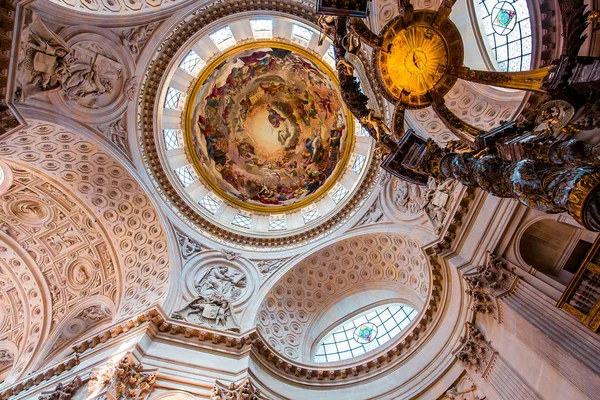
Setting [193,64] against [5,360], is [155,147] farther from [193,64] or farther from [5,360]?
[5,360]

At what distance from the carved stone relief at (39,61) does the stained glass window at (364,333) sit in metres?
12.2

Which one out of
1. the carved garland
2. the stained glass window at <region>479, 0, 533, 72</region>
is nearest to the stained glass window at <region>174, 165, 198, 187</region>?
the carved garland

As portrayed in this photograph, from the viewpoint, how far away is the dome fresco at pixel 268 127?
17750 millimetres

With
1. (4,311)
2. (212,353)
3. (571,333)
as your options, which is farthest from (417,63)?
(4,311)

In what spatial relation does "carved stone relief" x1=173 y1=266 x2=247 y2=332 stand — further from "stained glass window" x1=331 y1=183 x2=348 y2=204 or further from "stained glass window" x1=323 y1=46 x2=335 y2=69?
"stained glass window" x1=323 y1=46 x2=335 y2=69

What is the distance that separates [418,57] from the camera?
26.5 feet

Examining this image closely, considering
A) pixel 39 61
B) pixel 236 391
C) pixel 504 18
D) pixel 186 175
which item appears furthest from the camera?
pixel 186 175

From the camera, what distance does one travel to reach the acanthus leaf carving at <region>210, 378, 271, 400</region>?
8.59 m

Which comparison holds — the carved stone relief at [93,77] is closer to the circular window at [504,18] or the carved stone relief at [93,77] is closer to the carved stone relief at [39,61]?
the carved stone relief at [39,61]

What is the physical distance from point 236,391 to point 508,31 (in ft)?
41.3

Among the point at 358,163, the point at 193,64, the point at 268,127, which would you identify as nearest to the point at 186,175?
the point at 193,64

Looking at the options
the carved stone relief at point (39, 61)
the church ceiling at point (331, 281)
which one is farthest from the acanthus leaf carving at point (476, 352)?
the carved stone relief at point (39, 61)

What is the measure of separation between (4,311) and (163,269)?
21.6 ft

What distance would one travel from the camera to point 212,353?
33.2ft
